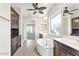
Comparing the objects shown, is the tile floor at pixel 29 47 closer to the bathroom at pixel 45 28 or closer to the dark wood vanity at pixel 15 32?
the bathroom at pixel 45 28

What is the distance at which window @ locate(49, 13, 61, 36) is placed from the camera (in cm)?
307

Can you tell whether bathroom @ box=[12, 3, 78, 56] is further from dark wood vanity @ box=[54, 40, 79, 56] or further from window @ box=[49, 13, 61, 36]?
dark wood vanity @ box=[54, 40, 79, 56]

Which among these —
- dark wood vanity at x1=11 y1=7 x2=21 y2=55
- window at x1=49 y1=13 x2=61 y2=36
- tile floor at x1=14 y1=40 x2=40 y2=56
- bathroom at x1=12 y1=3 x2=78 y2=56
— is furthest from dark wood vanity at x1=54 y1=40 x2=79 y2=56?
dark wood vanity at x1=11 y1=7 x2=21 y2=55

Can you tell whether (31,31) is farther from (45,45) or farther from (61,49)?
(61,49)

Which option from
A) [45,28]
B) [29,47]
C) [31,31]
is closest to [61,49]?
[45,28]

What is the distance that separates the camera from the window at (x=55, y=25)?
3066 mm

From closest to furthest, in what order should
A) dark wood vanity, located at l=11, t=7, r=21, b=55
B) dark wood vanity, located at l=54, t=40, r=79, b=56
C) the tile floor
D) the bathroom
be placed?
dark wood vanity, located at l=54, t=40, r=79, b=56
the bathroom
the tile floor
dark wood vanity, located at l=11, t=7, r=21, b=55

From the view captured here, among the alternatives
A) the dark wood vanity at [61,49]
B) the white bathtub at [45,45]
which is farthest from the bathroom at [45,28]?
the dark wood vanity at [61,49]

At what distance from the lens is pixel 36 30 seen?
309 centimetres

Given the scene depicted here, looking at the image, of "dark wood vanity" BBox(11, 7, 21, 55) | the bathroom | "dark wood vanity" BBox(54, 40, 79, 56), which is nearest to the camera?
"dark wood vanity" BBox(54, 40, 79, 56)

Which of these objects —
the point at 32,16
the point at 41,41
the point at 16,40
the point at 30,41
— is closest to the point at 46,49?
the point at 41,41

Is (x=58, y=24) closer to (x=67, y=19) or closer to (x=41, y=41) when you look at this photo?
(x=67, y=19)

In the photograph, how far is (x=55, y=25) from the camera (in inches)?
126

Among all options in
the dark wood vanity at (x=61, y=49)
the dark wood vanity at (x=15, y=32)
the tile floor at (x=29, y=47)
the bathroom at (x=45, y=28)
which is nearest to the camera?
the dark wood vanity at (x=61, y=49)
